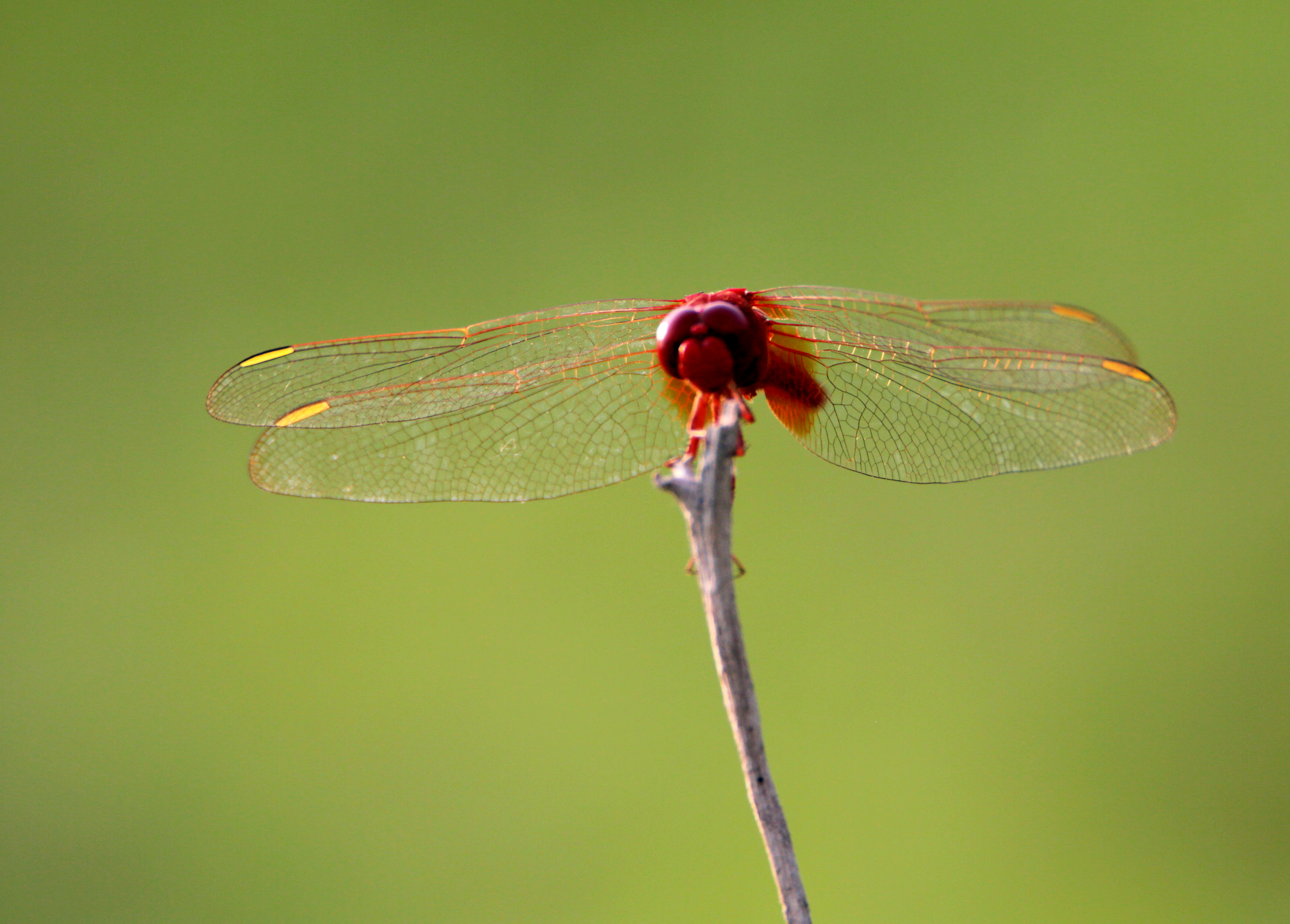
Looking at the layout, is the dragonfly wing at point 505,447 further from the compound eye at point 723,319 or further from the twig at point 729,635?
the twig at point 729,635

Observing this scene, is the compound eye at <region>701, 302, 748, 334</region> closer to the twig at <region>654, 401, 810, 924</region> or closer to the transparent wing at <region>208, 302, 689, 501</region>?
the transparent wing at <region>208, 302, 689, 501</region>

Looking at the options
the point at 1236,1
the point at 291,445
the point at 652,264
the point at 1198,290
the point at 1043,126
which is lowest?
the point at 291,445

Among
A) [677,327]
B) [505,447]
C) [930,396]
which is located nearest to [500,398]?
[505,447]

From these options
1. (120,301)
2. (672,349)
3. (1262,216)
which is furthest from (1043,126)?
(120,301)

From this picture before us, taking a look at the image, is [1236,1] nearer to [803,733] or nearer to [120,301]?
[803,733]

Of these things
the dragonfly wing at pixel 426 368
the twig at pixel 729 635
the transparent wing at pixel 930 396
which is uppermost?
the dragonfly wing at pixel 426 368

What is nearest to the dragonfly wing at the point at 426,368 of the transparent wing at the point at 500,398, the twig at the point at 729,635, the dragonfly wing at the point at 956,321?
the transparent wing at the point at 500,398

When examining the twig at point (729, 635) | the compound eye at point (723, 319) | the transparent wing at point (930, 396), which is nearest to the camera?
the twig at point (729, 635)
